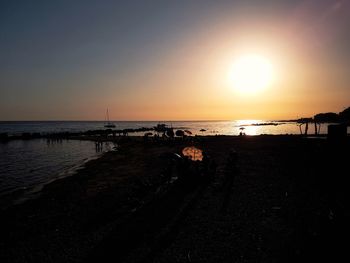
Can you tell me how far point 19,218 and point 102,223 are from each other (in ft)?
15.5

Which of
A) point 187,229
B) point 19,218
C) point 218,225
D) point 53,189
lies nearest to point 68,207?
point 19,218

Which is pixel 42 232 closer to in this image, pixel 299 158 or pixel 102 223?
pixel 102 223

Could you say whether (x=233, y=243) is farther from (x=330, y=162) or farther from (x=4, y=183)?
(x=4, y=183)

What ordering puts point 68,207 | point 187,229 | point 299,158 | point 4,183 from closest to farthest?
point 187,229, point 68,207, point 4,183, point 299,158

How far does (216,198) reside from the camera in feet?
45.4

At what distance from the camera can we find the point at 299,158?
24531 millimetres

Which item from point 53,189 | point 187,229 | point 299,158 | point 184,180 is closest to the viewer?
point 187,229

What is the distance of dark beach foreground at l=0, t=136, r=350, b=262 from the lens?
838cm

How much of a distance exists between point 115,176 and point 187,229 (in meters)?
13.0

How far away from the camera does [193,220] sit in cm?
1114

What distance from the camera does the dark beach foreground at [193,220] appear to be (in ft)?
27.5

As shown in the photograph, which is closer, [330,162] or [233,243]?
[330,162]

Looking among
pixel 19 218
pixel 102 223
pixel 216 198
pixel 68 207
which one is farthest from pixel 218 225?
pixel 19 218

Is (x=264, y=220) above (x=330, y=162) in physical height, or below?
below
